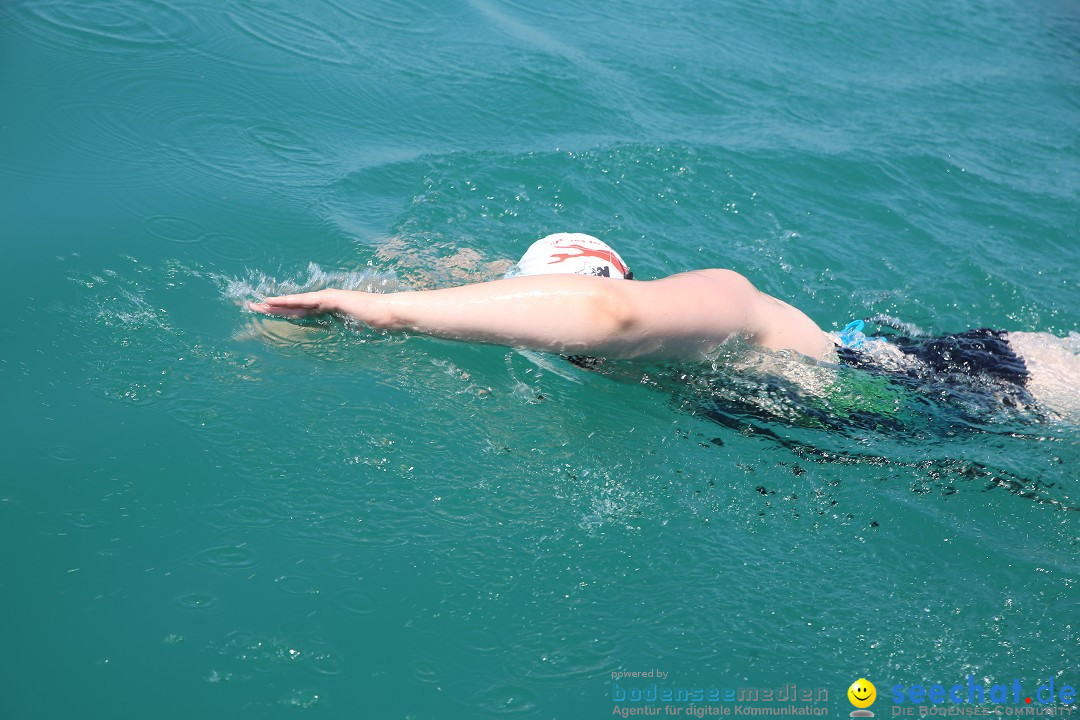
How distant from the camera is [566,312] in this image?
3.45 meters

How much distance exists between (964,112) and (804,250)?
3971 millimetres

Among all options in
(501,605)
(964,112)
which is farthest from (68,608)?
(964,112)

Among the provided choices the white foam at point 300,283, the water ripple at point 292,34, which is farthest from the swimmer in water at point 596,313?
the water ripple at point 292,34

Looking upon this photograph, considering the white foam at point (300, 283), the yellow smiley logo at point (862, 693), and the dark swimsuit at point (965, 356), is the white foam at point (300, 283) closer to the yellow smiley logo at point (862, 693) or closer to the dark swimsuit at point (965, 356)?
the dark swimsuit at point (965, 356)

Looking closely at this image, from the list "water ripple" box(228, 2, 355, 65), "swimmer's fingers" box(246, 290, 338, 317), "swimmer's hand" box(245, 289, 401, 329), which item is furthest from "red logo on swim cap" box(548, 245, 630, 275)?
"water ripple" box(228, 2, 355, 65)

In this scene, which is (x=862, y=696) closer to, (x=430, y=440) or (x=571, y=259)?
(x=430, y=440)

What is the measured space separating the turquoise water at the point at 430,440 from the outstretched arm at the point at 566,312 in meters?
0.34

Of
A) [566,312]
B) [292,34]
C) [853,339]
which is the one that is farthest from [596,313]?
[292,34]

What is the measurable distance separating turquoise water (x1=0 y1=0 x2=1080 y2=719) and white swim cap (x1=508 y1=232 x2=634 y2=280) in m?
0.44

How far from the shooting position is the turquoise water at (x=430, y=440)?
3.18 meters

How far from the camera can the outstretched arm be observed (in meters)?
3.47

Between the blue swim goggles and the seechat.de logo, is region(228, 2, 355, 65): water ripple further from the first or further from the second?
the seechat.de logo

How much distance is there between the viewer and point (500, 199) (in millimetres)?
6434

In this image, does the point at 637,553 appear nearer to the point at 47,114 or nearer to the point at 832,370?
the point at 832,370
